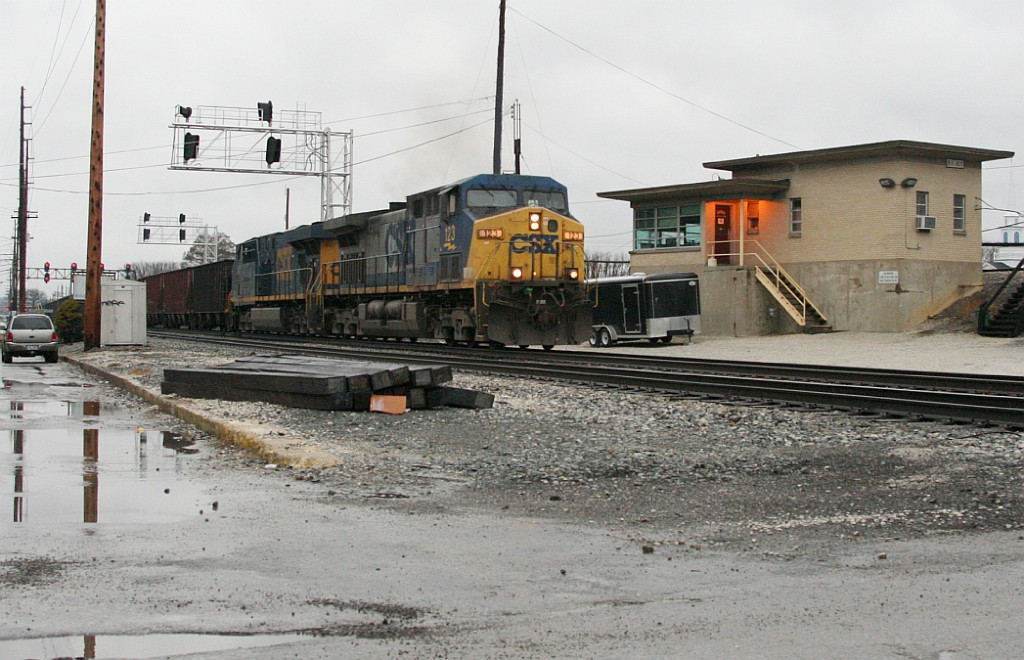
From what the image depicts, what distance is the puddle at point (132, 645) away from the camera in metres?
3.87

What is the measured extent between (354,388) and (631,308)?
21458 mm

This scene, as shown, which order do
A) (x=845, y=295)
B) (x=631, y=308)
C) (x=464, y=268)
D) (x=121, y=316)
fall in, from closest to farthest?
1. (x=464, y=268)
2. (x=121, y=316)
3. (x=631, y=308)
4. (x=845, y=295)

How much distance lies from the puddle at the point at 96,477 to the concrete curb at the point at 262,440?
1.28ft

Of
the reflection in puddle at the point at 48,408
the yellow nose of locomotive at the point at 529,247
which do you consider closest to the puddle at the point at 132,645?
the reflection in puddle at the point at 48,408

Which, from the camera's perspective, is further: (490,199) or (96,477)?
→ (490,199)

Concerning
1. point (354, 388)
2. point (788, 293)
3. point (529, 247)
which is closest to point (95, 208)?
point (529, 247)

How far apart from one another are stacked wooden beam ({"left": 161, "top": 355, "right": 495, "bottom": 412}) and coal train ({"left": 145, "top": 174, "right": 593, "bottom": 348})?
33.9ft

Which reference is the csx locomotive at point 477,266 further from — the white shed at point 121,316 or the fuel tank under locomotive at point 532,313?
the white shed at point 121,316

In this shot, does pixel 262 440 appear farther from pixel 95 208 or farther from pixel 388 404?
pixel 95 208

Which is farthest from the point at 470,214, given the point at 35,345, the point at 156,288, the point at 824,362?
the point at 156,288

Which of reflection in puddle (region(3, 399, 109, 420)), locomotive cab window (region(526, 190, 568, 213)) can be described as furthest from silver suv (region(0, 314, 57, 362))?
reflection in puddle (region(3, 399, 109, 420))

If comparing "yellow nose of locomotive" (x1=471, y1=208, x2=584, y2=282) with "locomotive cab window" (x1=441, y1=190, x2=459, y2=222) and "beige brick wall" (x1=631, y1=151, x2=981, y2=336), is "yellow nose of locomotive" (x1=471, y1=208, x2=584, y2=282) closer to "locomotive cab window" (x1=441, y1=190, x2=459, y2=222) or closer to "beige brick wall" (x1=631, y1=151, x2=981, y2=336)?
"locomotive cab window" (x1=441, y1=190, x2=459, y2=222)

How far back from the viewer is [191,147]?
1433 inches

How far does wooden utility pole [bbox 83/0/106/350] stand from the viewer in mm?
28828
